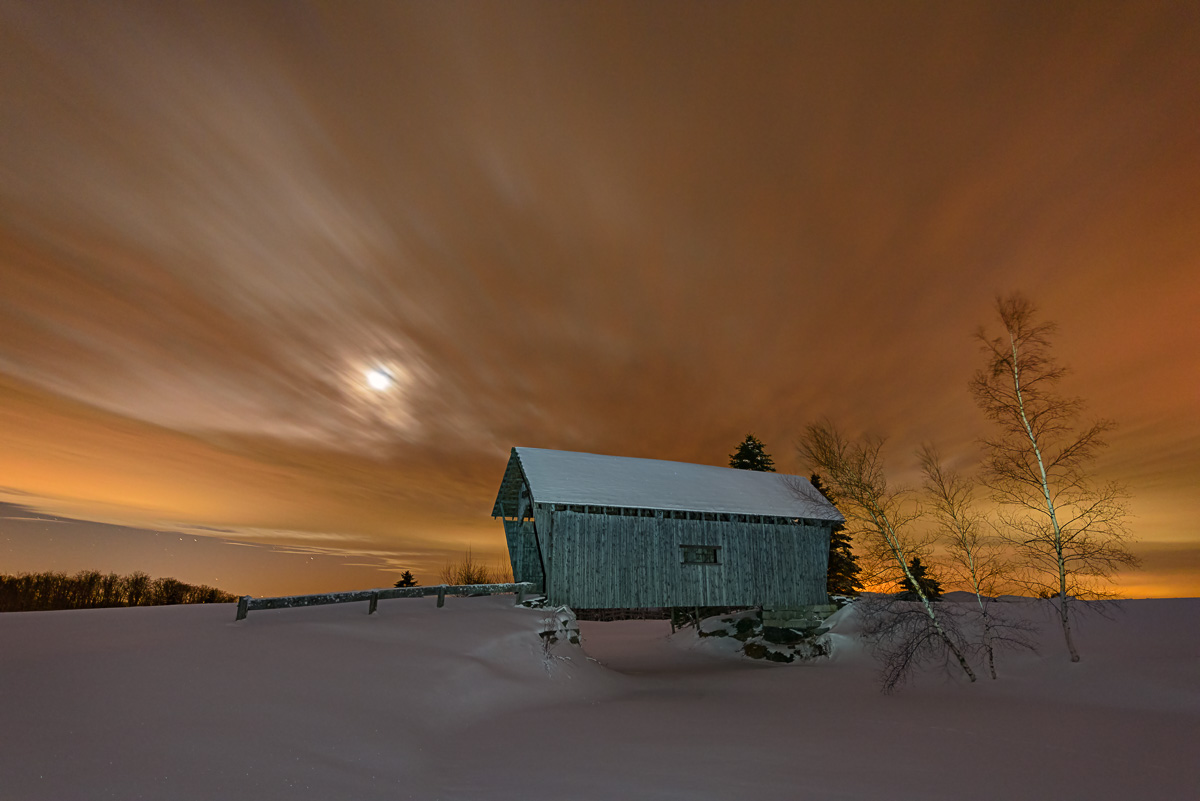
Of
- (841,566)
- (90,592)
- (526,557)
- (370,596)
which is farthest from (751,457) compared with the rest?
(90,592)

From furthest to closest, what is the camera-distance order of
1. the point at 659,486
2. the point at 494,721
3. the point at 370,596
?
the point at 659,486 → the point at 370,596 → the point at 494,721

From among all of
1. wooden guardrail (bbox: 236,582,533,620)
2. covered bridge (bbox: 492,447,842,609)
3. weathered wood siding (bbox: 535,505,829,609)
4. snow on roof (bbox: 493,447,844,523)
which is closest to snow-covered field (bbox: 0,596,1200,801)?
wooden guardrail (bbox: 236,582,533,620)

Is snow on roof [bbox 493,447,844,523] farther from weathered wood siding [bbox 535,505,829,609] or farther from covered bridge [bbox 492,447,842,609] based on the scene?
weathered wood siding [bbox 535,505,829,609]

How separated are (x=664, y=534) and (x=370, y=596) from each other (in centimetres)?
1104

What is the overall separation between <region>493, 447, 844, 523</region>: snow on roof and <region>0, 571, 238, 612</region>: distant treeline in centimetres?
2785

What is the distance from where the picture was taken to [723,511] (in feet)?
71.3

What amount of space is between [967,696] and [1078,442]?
7954 mm

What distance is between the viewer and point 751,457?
40.4 metres

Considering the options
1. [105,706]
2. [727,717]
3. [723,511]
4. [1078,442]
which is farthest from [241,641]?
[1078,442]

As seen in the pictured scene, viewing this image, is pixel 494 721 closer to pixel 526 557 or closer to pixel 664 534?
pixel 664 534

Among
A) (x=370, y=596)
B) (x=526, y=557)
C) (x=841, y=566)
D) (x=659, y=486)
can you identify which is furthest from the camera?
(x=841, y=566)

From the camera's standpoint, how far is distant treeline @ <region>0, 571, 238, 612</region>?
116 feet

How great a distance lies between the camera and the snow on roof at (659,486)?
20125 millimetres

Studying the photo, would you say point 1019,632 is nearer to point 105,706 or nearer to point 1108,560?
point 1108,560
